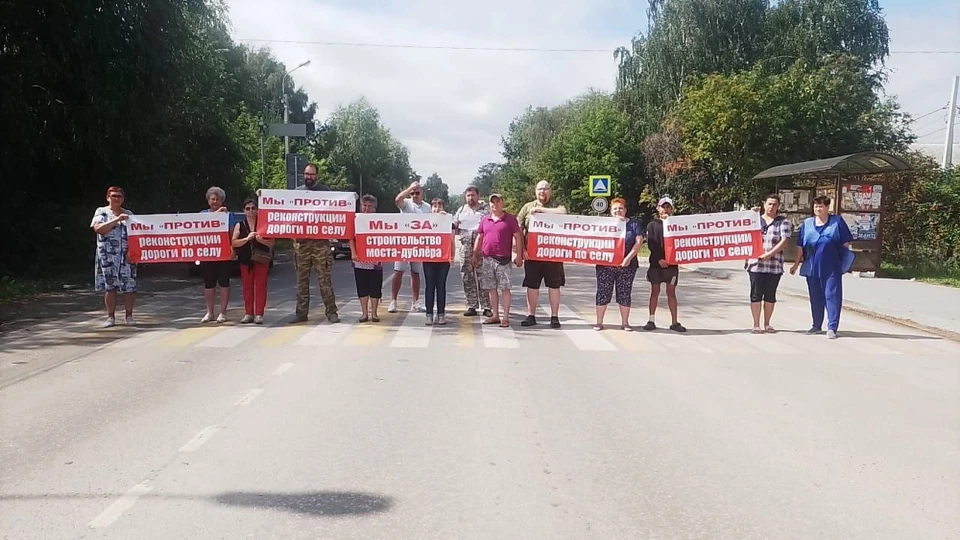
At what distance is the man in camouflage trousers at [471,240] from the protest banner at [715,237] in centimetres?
272

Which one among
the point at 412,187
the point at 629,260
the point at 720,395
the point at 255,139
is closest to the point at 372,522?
the point at 720,395

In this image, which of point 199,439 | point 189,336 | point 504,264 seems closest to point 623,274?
point 504,264

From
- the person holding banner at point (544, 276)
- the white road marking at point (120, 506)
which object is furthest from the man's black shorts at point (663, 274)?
the white road marking at point (120, 506)

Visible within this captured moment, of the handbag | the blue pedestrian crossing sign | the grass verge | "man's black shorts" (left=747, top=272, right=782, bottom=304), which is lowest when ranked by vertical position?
the grass verge

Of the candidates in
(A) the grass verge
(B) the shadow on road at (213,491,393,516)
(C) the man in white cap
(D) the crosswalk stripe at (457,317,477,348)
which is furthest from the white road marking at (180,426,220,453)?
(A) the grass verge

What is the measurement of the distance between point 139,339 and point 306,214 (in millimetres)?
2770

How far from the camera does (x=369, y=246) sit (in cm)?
1179

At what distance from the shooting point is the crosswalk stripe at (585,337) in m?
9.89

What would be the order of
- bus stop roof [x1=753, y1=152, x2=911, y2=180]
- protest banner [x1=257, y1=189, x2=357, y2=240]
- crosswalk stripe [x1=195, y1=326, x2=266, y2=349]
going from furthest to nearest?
bus stop roof [x1=753, y1=152, x2=911, y2=180], protest banner [x1=257, y1=189, x2=357, y2=240], crosswalk stripe [x1=195, y1=326, x2=266, y2=349]

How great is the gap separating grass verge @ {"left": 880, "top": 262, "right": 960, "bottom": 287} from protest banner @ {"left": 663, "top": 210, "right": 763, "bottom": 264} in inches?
399

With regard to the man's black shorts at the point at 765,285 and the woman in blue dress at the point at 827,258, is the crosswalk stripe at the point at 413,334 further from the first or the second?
the woman in blue dress at the point at 827,258

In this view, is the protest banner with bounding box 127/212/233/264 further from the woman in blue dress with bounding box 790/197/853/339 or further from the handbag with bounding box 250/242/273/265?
the woman in blue dress with bounding box 790/197/853/339

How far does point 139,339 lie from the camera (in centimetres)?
1028

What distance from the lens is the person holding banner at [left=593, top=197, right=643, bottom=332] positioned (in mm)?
11148
